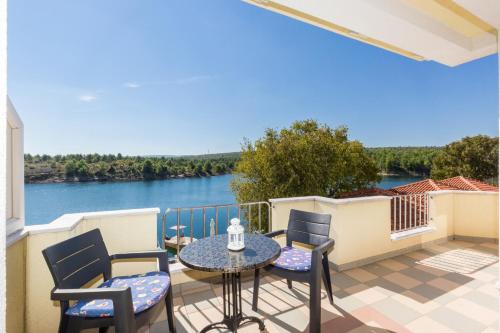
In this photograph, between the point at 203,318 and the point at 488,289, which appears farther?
the point at 488,289

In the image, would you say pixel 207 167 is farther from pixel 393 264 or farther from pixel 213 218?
pixel 393 264

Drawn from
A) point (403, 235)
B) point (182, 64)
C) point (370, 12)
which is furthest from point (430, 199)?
point (182, 64)

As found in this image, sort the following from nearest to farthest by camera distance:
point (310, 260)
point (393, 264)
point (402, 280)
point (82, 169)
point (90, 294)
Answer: point (90, 294)
point (310, 260)
point (402, 280)
point (393, 264)
point (82, 169)

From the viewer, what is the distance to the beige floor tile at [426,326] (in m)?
2.19

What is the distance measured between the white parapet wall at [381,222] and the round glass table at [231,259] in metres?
1.31

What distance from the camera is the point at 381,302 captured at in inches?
103

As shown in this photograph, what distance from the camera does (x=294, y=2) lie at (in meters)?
2.27

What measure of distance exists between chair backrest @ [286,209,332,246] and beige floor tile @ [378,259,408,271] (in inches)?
63.6

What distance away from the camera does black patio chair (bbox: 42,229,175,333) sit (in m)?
1.48

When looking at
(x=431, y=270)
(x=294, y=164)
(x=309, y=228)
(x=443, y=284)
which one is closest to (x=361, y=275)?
(x=443, y=284)

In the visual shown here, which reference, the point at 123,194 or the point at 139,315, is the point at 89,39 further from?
the point at 139,315

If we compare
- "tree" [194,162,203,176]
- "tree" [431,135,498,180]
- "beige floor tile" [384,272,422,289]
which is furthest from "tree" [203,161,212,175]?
"beige floor tile" [384,272,422,289]

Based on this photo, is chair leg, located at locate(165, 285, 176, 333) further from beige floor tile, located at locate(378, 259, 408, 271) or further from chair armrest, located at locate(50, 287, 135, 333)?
beige floor tile, located at locate(378, 259, 408, 271)

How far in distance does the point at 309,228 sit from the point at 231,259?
1135 millimetres
